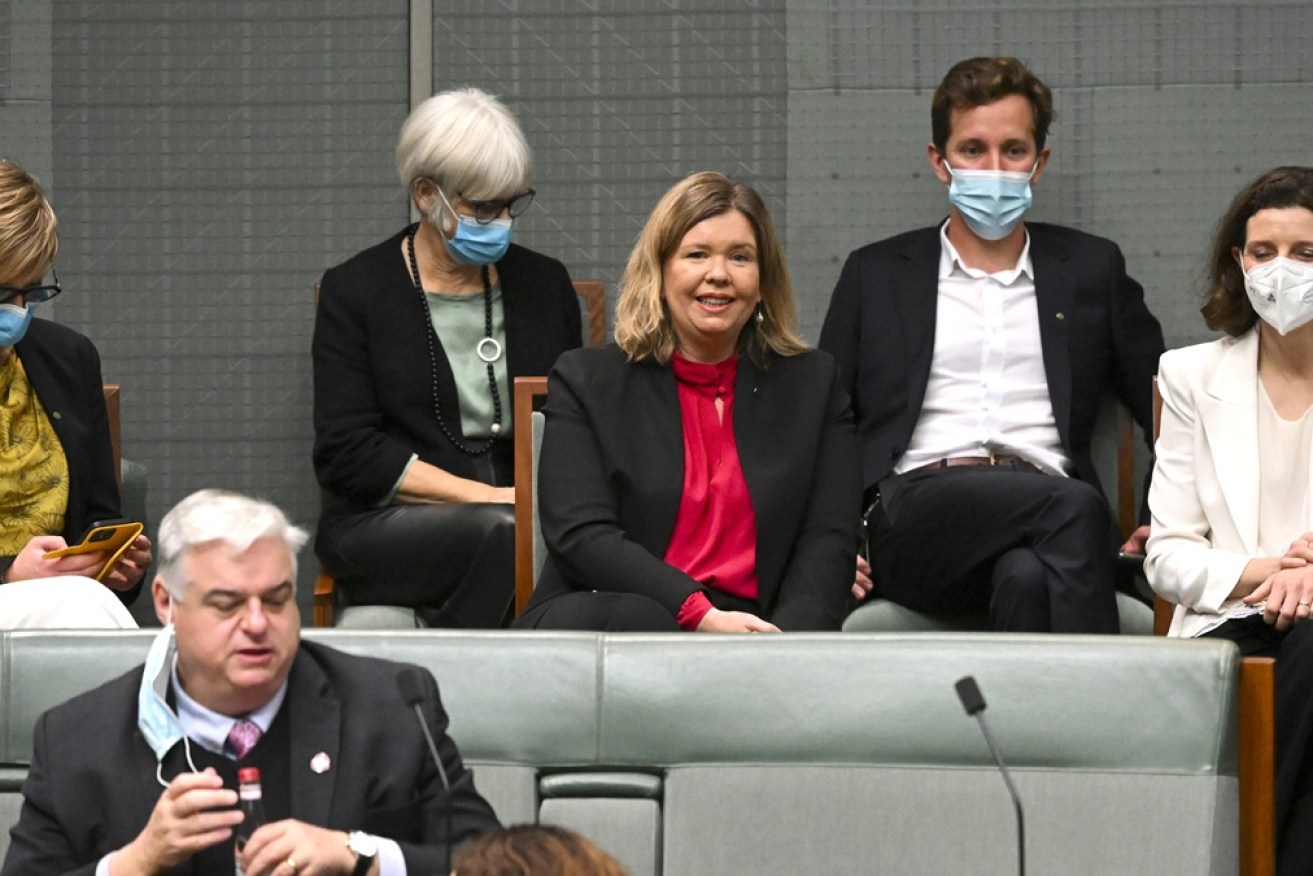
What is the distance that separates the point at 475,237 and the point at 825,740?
192cm

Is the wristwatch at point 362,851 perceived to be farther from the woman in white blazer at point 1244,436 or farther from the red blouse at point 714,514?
the woman in white blazer at point 1244,436

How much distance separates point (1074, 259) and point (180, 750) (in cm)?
247

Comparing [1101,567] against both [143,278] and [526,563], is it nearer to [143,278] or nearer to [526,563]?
[526,563]

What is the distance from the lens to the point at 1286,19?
4.70 meters

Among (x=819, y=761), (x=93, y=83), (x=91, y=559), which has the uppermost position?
(x=93, y=83)

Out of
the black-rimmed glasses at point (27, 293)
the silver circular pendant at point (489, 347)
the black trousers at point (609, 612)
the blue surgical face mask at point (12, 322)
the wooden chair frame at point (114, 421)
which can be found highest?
the black-rimmed glasses at point (27, 293)

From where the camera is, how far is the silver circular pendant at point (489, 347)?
4258 millimetres

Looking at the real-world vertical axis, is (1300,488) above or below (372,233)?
below

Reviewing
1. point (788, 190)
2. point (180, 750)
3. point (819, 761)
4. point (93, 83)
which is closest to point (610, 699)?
point (819, 761)

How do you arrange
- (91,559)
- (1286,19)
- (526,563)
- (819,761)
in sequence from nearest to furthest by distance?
(819,761) → (91,559) → (526,563) → (1286,19)

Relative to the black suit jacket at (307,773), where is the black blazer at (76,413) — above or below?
above

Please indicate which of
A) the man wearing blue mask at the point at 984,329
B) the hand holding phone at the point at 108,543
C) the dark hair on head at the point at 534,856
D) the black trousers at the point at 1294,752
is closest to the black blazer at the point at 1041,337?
the man wearing blue mask at the point at 984,329

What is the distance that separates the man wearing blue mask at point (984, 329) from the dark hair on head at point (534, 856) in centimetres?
224

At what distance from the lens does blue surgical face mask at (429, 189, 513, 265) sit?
4191mm
